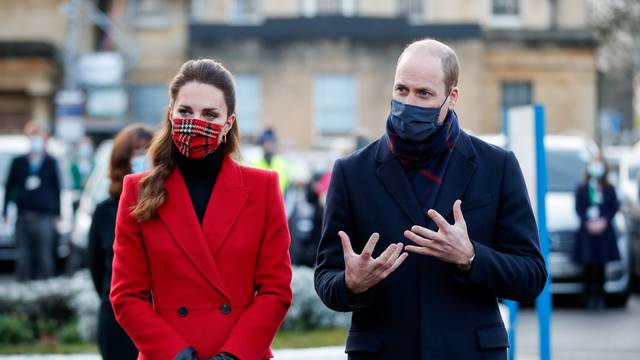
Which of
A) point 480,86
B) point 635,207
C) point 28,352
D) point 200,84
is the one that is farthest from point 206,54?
point 200,84

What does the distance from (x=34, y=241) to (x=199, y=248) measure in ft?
38.7

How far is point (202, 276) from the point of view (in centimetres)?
439

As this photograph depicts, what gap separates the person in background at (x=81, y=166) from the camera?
19859 mm

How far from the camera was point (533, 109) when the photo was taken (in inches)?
283

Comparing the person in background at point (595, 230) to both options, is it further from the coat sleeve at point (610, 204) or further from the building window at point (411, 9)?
the building window at point (411, 9)

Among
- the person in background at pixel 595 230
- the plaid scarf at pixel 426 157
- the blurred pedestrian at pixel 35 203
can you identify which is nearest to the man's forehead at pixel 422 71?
the plaid scarf at pixel 426 157

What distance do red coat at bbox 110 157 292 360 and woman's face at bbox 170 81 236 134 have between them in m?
0.29

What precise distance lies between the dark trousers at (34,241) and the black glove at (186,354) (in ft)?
38.5

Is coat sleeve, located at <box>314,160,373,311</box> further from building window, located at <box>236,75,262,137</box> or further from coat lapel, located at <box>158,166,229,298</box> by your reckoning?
building window, located at <box>236,75,262,137</box>

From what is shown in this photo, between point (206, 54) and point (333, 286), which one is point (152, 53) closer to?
point (206, 54)

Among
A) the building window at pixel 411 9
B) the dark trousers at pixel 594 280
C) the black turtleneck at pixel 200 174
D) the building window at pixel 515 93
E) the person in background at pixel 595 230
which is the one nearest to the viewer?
the black turtleneck at pixel 200 174

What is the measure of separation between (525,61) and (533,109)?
1134 inches

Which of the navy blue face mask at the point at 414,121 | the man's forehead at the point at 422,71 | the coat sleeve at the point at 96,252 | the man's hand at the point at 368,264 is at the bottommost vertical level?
the coat sleeve at the point at 96,252

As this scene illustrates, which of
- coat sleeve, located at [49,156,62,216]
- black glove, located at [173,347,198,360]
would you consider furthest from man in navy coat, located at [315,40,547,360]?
coat sleeve, located at [49,156,62,216]
